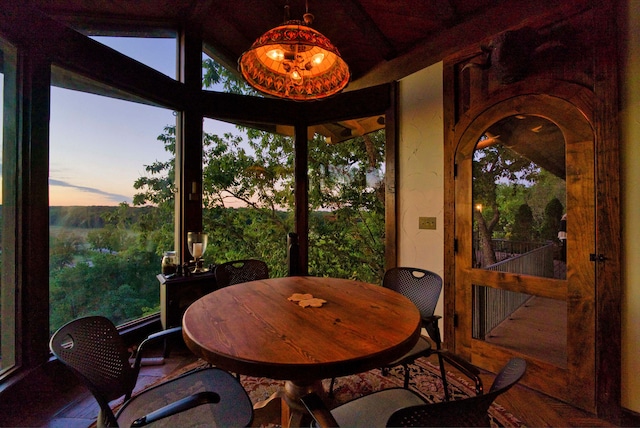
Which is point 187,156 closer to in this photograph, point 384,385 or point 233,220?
point 233,220

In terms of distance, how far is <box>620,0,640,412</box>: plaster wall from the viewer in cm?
162

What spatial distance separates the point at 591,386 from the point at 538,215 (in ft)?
3.81

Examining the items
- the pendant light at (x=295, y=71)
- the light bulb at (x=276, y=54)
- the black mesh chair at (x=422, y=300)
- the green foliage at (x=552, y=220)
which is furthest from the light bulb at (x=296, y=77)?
the green foliage at (x=552, y=220)

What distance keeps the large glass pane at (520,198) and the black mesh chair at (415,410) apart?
1548 mm

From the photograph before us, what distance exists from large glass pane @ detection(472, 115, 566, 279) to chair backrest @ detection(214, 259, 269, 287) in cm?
190

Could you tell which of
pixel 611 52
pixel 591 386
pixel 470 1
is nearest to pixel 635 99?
pixel 611 52

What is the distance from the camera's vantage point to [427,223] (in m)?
2.63

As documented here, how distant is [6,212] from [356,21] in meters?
3.19

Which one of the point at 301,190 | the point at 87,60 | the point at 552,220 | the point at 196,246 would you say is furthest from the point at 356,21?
the point at 196,246

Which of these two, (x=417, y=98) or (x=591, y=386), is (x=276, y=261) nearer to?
(x=417, y=98)

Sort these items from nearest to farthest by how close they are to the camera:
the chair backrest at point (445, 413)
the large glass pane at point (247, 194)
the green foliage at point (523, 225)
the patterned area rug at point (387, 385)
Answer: the chair backrest at point (445, 413)
the patterned area rug at point (387, 385)
the green foliage at point (523, 225)
the large glass pane at point (247, 194)

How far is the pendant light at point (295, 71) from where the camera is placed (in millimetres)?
1725

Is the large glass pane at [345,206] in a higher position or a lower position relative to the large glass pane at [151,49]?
lower

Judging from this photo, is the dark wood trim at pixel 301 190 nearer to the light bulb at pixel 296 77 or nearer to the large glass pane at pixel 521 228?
the light bulb at pixel 296 77
